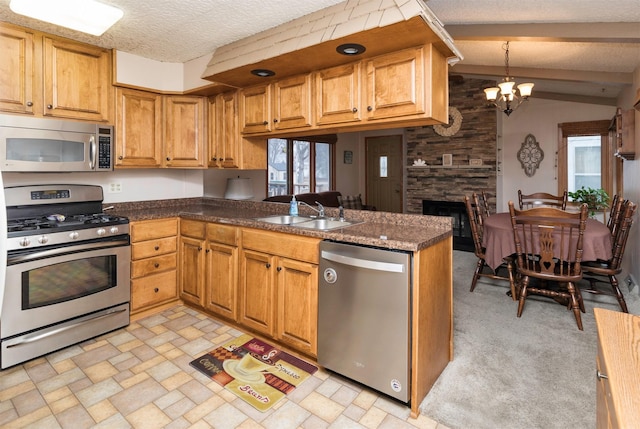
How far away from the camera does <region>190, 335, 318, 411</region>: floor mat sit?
81.9 inches

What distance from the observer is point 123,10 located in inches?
95.3

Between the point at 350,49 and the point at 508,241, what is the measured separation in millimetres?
2266

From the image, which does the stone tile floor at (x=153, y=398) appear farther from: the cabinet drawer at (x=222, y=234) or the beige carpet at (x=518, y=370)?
the cabinet drawer at (x=222, y=234)

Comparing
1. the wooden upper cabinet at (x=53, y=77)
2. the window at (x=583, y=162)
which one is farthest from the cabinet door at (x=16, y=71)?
the window at (x=583, y=162)

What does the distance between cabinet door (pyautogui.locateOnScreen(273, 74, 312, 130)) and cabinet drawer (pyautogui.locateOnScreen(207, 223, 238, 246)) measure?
95 centimetres

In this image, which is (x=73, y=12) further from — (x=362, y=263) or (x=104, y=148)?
(x=362, y=263)

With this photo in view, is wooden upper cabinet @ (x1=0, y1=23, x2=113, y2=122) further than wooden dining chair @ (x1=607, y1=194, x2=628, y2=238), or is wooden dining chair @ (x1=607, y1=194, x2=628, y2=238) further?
wooden dining chair @ (x1=607, y1=194, x2=628, y2=238)

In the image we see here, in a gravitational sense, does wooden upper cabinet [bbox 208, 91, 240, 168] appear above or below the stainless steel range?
above

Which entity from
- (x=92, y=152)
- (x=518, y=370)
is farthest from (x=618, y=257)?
(x=92, y=152)

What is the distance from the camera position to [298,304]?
2373mm

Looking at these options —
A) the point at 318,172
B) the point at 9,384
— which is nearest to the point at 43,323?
the point at 9,384

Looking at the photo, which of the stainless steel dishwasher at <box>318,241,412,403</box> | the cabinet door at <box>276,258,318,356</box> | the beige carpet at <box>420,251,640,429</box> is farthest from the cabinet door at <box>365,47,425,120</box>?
the beige carpet at <box>420,251,640,429</box>

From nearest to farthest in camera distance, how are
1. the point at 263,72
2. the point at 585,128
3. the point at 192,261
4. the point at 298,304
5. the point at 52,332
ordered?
the point at 298,304
the point at 52,332
the point at 263,72
the point at 192,261
the point at 585,128

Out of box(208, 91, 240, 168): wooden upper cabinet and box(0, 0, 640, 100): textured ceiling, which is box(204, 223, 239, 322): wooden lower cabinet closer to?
box(208, 91, 240, 168): wooden upper cabinet
